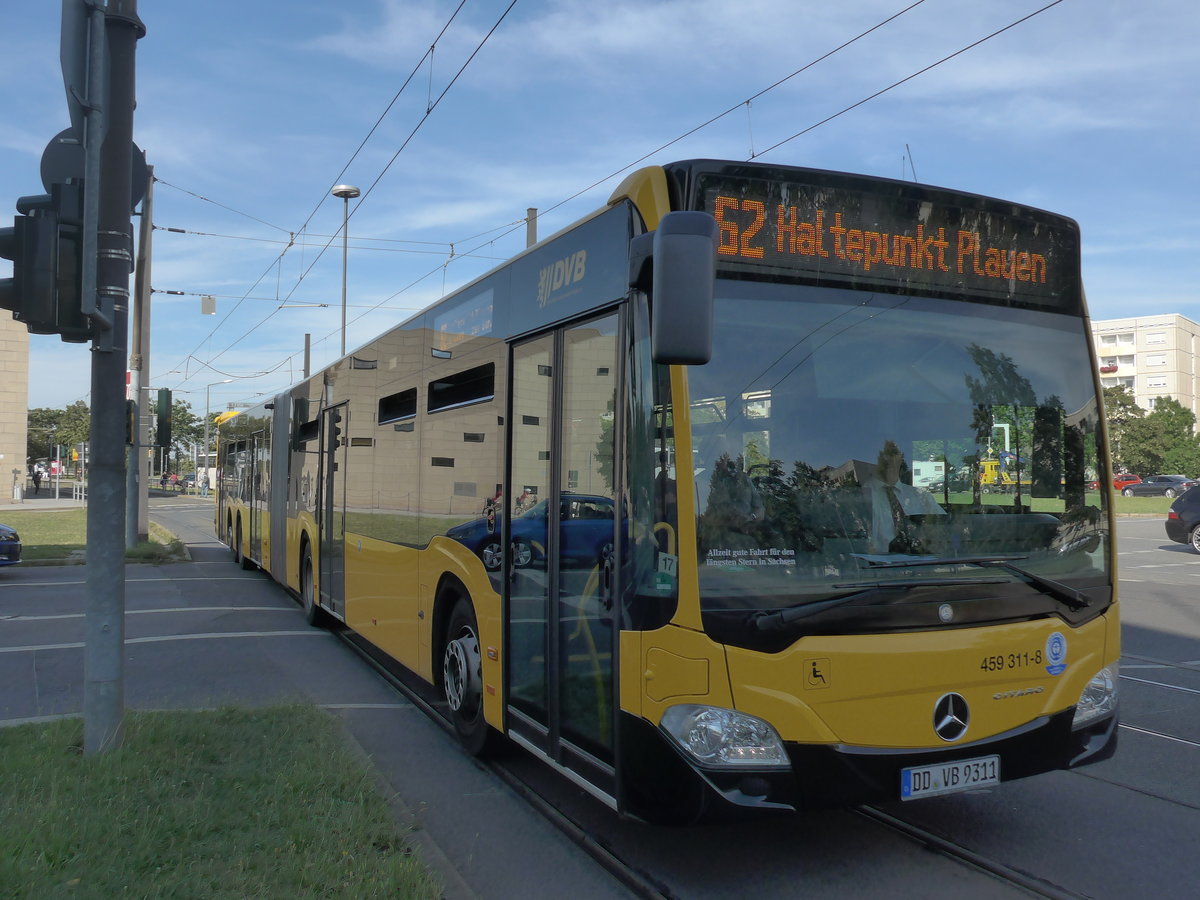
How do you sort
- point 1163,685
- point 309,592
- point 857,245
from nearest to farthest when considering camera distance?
point 857,245
point 1163,685
point 309,592

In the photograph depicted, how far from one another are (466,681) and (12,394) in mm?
70277

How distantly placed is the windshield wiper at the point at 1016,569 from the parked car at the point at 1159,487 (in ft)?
207

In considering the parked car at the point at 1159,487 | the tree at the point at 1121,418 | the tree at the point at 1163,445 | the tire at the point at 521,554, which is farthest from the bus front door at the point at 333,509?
the tree at the point at 1163,445

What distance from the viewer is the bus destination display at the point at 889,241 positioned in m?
4.13

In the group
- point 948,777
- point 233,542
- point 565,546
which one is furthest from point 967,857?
point 233,542

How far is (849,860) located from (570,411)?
239 centimetres

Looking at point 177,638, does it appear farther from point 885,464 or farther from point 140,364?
point 140,364

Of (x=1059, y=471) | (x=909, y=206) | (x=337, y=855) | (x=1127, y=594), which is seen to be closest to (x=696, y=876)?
(x=337, y=855)

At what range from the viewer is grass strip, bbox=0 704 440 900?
12.4ft

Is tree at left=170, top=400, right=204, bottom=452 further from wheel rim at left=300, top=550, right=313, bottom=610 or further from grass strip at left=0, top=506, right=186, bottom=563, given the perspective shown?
wheel rim at left=300, top=550, right=313, bottom=610

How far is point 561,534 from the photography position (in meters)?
4.91

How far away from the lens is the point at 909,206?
4438mm

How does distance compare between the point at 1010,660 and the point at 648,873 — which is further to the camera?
the point at 648,873

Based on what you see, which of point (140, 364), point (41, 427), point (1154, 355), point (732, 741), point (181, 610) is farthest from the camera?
point (1154, 355)
